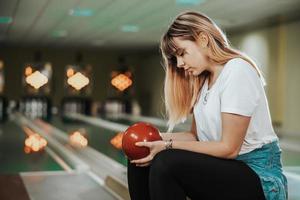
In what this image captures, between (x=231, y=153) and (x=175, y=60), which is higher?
(x=175, y=60)

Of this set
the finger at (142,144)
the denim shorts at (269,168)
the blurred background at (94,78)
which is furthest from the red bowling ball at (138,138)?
the blurred background at (94,78)

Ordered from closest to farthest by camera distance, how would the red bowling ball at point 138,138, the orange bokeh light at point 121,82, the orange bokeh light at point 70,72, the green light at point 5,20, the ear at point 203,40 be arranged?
the ear at point 203,40
the red bowling ball at point 138,138
the green light at point 5,20
the orange bokeh light at point 70,72
the orange bokeh light at point 121,82

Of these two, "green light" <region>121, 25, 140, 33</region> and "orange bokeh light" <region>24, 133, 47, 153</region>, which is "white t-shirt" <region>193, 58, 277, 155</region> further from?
"green light" <region>121, 25, 140, 33</region>

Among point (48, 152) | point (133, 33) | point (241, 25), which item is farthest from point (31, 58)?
point (48, 152)

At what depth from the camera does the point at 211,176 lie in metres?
1.67

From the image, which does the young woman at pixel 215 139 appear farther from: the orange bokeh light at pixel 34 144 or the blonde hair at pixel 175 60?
the orange bokeh light at pixel 34 144

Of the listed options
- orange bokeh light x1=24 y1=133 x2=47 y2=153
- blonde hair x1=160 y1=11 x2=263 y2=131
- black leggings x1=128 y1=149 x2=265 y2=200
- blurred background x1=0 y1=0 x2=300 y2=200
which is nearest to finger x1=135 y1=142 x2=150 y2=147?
black leggings x1=128 y1=149 x2=265 y2=200

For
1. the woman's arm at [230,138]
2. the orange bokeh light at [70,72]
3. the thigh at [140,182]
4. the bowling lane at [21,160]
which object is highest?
the orange bokeh light at [70,72]

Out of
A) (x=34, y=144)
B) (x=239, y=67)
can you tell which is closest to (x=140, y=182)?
(x=239, y=67)

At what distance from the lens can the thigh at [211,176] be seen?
166 cm

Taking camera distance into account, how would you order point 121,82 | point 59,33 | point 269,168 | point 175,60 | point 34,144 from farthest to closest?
point 121,82
point 59,33
point 34,144
point 175,60
point 269,168

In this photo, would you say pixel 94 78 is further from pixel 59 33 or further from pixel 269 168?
pixel 269 168

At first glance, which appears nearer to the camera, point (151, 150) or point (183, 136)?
point (151, 150)

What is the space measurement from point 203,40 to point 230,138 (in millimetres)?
393
